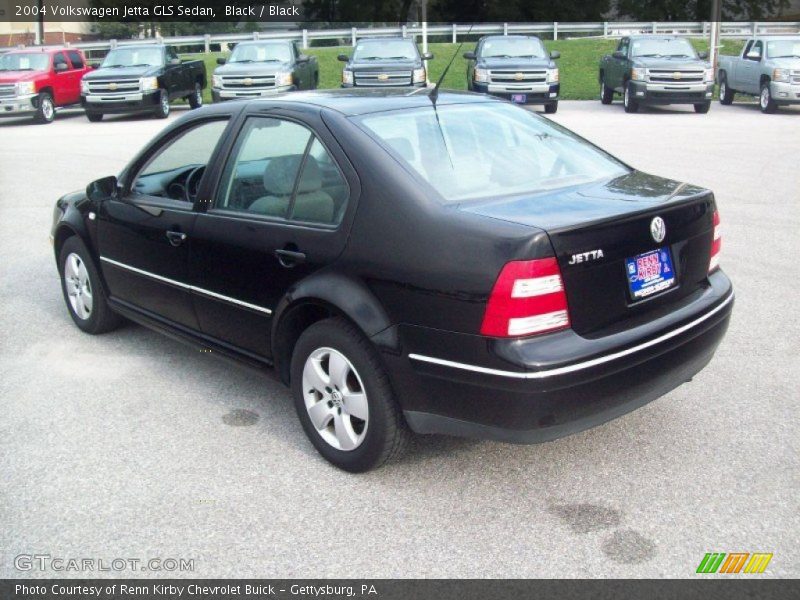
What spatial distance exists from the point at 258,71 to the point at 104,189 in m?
17.7

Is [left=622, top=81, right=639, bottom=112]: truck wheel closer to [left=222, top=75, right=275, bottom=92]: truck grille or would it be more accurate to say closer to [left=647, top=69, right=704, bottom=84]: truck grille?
[left=647, top=69, right=704, bottom=84]: truck grille

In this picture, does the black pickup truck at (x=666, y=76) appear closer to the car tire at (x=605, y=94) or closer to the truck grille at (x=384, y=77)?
the car tire at (x=605, y=94)

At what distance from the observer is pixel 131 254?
534 centimetres

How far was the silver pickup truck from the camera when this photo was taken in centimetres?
2077

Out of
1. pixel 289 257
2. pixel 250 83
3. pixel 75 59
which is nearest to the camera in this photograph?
pixel 289 257

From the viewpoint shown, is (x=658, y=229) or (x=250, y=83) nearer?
(x=658, y=229)

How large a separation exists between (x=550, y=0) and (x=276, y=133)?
57.7 m

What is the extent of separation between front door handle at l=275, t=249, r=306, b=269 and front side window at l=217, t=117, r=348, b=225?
0.54 ft

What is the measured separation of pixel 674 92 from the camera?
69.1 feet

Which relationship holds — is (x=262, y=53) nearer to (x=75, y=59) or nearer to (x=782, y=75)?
(x=75, y=59)

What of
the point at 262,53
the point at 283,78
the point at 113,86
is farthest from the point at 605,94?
the point at 113,86

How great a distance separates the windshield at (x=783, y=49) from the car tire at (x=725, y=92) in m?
1.99
